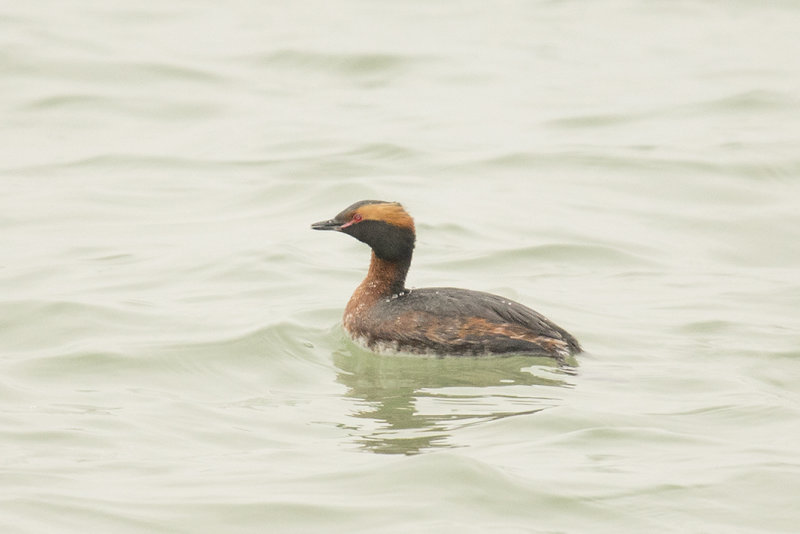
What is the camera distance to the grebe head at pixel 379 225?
33.2 feet

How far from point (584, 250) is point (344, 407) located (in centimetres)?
435

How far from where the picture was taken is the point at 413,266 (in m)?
12.2

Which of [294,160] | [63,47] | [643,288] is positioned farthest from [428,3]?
[643,288]

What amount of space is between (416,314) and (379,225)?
0.73 metres

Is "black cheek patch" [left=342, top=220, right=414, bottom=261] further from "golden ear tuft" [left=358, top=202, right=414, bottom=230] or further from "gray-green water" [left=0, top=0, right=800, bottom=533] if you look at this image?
"gray-green water" [left=0, top=0, right=800, bottom=533]

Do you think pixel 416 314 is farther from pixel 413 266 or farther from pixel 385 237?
pixel 413 266

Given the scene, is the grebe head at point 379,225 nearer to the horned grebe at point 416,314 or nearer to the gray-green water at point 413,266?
the horned grebe at point 416,314

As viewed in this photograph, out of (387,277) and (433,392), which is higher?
(387,277)

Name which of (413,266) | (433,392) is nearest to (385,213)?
(433,392)

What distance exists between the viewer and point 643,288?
11633mm

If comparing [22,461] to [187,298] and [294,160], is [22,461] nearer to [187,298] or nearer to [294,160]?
[187,298]

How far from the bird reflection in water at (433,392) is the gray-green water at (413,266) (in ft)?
0.09

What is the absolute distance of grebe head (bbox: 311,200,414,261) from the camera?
10.1 metres

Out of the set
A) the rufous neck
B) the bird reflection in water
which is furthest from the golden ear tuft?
the bird reflection in water
